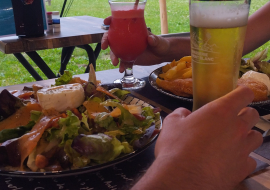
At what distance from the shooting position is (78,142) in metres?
0.70

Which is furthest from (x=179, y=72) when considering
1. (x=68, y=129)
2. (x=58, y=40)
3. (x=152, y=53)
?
(x=58, y=40)

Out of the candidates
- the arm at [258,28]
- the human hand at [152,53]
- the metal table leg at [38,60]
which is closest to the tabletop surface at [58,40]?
the metal table leg at [38,60]

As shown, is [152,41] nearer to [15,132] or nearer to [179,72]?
[179,72]

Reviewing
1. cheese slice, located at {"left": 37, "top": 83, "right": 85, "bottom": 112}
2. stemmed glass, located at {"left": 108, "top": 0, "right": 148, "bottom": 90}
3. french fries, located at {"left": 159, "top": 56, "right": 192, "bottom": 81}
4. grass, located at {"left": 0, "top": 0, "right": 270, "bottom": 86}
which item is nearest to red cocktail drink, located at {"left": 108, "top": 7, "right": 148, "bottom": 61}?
stemmed glass, located at {"left": 108, "top": 0, "right": 148, "bottom": 90}

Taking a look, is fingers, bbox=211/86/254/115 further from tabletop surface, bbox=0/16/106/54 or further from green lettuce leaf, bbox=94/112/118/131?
tabletop surface, bbox=0/16/106/54

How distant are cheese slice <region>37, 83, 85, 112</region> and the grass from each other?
2035 mm

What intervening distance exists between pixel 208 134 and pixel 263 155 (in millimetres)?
291

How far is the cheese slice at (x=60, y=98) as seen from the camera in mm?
950

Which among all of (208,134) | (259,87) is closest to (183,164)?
(208,134)

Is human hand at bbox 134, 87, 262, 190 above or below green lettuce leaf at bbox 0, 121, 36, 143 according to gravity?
above

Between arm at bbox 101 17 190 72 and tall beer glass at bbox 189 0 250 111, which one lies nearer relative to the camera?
tall beer glass at bbox 189 0 250 111

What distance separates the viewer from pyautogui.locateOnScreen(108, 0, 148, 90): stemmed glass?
4.62 ft

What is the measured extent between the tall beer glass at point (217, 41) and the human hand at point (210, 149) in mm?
127

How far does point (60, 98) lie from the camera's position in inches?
37.9
